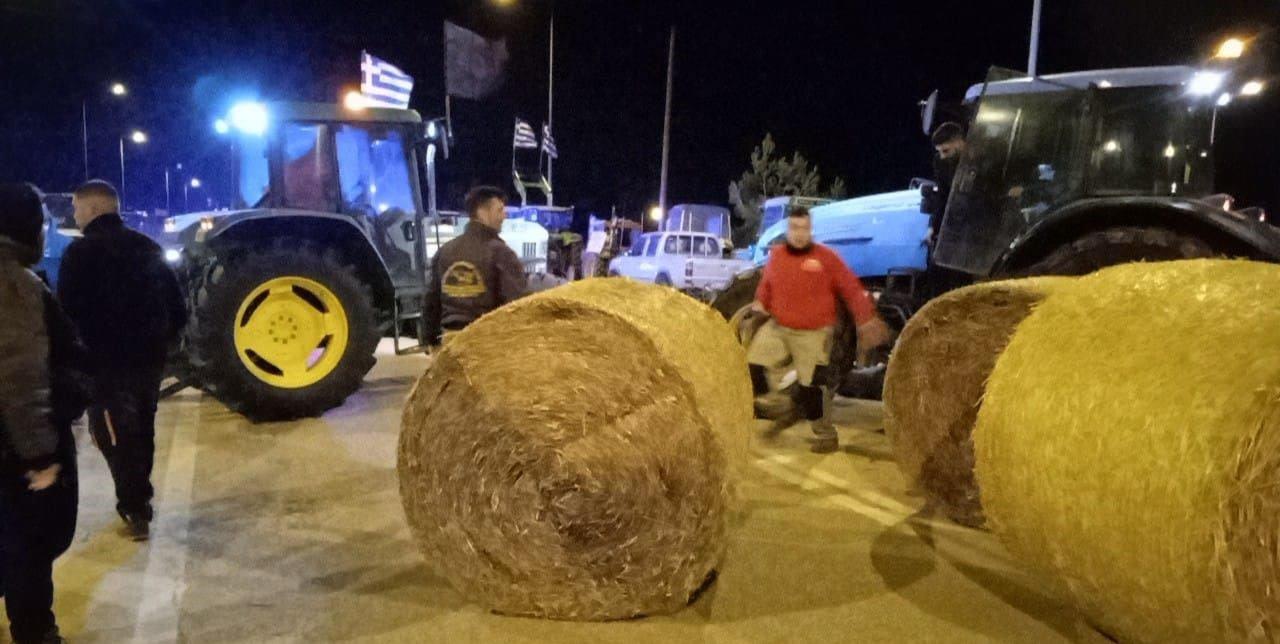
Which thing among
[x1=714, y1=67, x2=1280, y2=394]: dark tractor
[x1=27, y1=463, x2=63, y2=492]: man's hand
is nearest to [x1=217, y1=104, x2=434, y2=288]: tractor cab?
[x1=714, y1=67, x2=1280, y2=394]: dark tractor

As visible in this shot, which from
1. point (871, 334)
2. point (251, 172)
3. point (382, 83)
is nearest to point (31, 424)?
point (871, 334)

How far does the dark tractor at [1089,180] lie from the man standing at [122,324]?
12.9 ft

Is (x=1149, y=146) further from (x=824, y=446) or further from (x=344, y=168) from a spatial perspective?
(x=344, y=168)

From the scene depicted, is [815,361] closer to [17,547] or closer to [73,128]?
[17,547]

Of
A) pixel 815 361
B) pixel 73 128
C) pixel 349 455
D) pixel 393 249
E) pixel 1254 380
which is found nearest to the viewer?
pixel 1254 380

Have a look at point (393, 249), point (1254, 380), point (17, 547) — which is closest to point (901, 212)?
point (393, 249)

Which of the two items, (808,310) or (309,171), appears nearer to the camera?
(808,310)

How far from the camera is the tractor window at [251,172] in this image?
7.75 meters

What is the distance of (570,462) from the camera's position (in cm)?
347

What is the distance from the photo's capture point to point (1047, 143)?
615 centimetres

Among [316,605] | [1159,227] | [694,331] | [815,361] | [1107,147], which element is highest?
[1107,147]

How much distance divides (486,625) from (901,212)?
5.76 meters

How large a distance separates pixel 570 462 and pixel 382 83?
255 inches

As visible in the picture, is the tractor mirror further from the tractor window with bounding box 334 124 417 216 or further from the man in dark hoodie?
the man in dark hoodie
